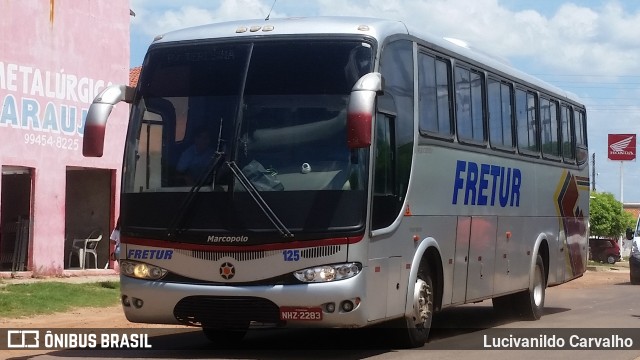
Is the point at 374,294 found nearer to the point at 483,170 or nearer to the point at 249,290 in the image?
the point at 249,290

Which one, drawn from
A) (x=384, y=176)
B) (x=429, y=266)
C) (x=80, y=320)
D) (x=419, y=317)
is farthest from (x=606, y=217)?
(x=384, y=176)

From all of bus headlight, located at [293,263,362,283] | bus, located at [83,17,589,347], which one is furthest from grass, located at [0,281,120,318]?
bus headlight, located at [293,263,362,283]

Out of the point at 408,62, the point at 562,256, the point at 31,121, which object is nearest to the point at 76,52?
the point at 31,121

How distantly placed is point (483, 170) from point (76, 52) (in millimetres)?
13047

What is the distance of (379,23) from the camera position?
459 inches

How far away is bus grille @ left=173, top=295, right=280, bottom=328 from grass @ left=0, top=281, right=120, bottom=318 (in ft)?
22.7

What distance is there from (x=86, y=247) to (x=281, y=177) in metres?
16.0

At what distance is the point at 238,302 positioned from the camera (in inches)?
424

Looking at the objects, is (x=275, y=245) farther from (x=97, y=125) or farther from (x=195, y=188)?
(x=97, y=125)

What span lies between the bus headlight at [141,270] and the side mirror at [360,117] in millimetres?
2357

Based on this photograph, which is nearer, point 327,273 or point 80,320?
point 327,273

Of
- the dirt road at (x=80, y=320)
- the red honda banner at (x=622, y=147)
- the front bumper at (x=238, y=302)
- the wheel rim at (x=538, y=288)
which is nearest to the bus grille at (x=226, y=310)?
the front bumper at (x=238, y=302)

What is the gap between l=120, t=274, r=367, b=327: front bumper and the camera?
10594 mm

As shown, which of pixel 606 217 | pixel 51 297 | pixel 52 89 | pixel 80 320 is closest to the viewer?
pixel 80 320
